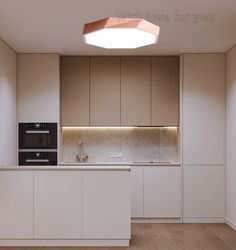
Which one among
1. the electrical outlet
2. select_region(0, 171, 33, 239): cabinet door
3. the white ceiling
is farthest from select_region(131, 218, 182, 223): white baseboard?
the white ceiling

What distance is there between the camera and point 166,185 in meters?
6.98

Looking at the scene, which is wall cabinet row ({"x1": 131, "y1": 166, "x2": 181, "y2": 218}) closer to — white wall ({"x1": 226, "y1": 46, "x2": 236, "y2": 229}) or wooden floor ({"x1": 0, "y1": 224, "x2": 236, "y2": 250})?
wooden floor ({"x1": 0, "y1": 224, "x2": 236, "y2": 250})

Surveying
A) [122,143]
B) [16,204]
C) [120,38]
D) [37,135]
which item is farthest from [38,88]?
[120,38]

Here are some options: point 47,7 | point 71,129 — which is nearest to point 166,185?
point 71,129

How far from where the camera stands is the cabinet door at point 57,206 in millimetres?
5309

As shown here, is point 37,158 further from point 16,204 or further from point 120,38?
point 120,38

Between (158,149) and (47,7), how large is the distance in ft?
12.0

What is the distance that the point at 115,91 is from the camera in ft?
23.7

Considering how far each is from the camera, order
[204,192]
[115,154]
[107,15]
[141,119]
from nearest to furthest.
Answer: [107,15] → [204,192] → [141,119] → [115,154]

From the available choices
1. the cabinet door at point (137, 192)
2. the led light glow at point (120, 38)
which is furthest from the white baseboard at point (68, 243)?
the led light glow at point (120, 38)

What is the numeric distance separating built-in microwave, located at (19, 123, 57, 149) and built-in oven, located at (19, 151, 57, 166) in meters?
0.10

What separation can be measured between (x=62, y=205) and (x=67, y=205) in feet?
0.20

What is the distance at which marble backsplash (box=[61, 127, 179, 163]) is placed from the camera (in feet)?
24.6

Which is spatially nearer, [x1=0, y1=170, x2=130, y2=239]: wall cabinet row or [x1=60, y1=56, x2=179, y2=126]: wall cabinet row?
[x1=0, y1=170, x2=130, y2=239]: wall cabinet row
